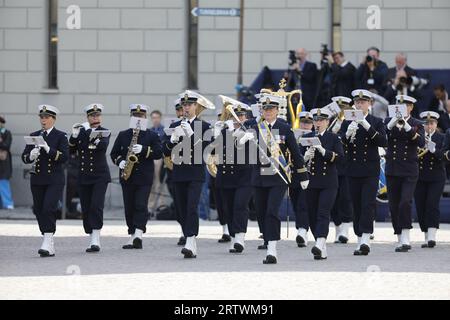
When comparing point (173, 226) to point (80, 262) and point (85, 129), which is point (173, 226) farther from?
point (80, 262)

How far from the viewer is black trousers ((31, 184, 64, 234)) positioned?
1889 centimetres

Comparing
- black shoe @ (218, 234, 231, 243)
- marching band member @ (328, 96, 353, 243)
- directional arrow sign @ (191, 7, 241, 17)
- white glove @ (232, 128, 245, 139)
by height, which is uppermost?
directional arrow sign @ (191, 7, 241, 17)

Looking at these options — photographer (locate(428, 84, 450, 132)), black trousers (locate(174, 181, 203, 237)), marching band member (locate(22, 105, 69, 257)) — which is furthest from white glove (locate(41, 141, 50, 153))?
photographer (locate(428, 84, 450, 132))

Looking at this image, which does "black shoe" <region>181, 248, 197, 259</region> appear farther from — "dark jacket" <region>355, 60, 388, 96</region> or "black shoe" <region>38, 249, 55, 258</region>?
"dark jacket" <region>355, 60, 388, 96</region>

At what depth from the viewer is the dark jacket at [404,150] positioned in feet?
64.6

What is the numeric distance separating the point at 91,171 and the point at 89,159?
18 cm

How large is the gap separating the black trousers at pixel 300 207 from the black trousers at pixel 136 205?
6.86ft

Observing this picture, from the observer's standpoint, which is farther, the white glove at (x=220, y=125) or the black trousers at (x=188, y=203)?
the white glove at (x=220, y=125)

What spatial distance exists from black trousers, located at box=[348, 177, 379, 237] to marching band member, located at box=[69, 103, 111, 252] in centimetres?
335

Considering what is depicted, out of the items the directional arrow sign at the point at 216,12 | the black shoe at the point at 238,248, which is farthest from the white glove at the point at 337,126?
the directional arrow sign at the point at 216,12

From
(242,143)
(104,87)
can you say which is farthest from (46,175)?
(104,87)

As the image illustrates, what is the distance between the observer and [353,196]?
1925cm

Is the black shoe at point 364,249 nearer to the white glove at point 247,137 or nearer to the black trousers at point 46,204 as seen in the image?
the white glove at point 247,137

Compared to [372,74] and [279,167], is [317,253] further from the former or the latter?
[372,74]
